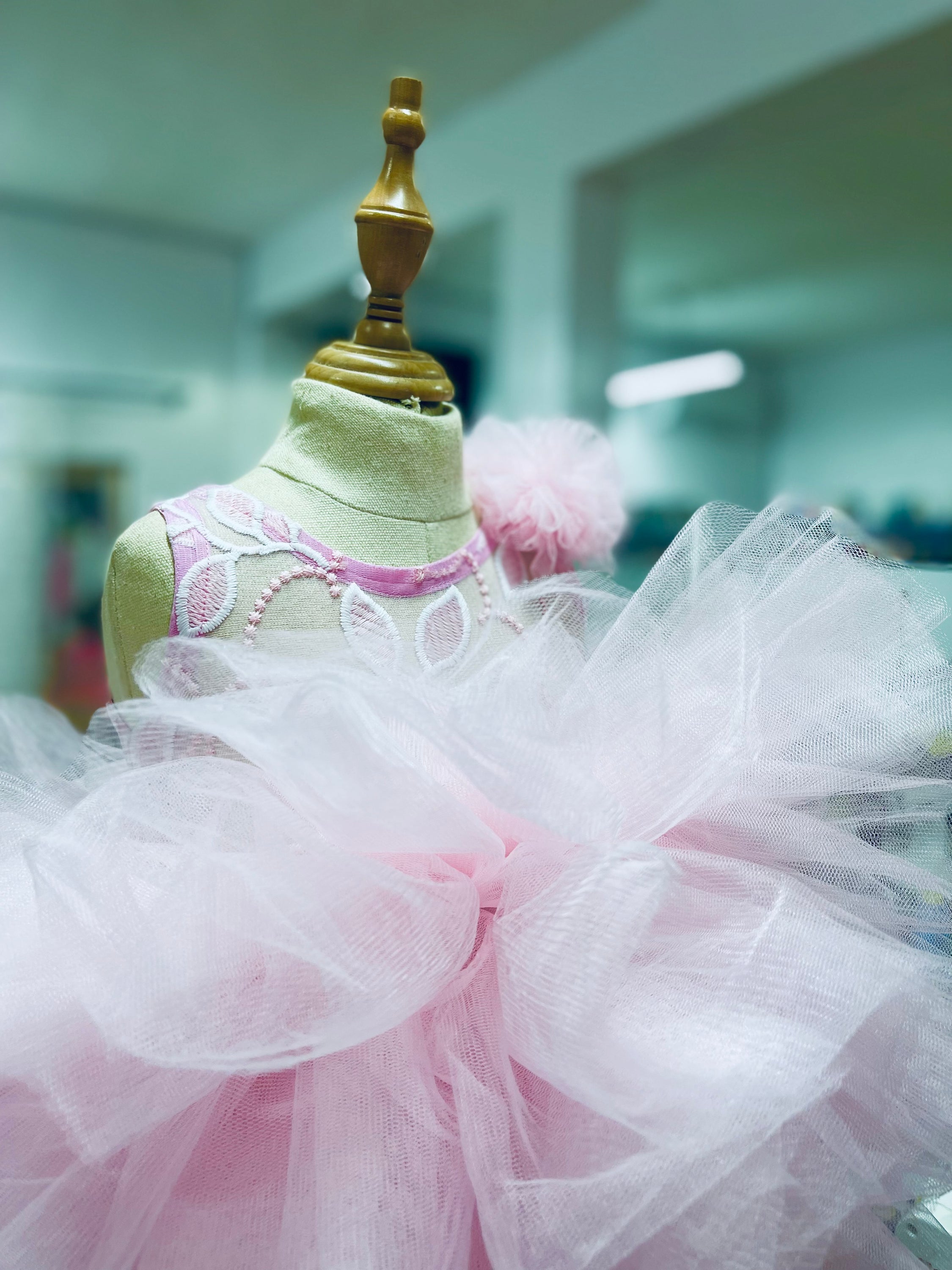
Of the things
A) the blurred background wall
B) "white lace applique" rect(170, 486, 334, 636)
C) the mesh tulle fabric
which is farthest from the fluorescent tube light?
the mesh tulle fabric

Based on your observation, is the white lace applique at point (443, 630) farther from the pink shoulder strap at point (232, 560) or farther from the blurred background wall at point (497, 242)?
the blurred background wall at point (497, 242)

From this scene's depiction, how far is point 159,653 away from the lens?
0.48m

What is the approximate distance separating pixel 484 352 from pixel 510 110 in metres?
0.54

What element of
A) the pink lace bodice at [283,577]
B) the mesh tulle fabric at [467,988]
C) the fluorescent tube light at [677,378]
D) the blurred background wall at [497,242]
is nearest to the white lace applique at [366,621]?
the pink lace bodice at [283,577]

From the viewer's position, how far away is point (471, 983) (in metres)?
0.45

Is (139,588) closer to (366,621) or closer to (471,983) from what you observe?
(366,621)

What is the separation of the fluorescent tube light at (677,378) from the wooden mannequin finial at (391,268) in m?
1.74

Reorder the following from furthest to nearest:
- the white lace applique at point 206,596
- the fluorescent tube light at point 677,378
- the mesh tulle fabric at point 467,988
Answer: the fluorescent tube light at point 677,378 → the white lace applique at point 206,596 → the mesh tulle fabric at point 467,988

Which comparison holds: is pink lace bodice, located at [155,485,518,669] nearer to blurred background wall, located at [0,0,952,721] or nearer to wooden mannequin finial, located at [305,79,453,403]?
wooden mannequin finial, located at [305,79,453,403]

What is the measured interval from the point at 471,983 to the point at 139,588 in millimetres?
279

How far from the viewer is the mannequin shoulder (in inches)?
21.9

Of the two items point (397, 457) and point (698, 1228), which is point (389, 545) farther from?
point (698, 1228)

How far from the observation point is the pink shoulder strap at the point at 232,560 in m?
0.56

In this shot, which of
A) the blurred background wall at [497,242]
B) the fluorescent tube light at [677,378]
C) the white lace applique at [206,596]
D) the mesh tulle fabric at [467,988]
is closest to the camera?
the mesh tulle fabric at [467,988]
